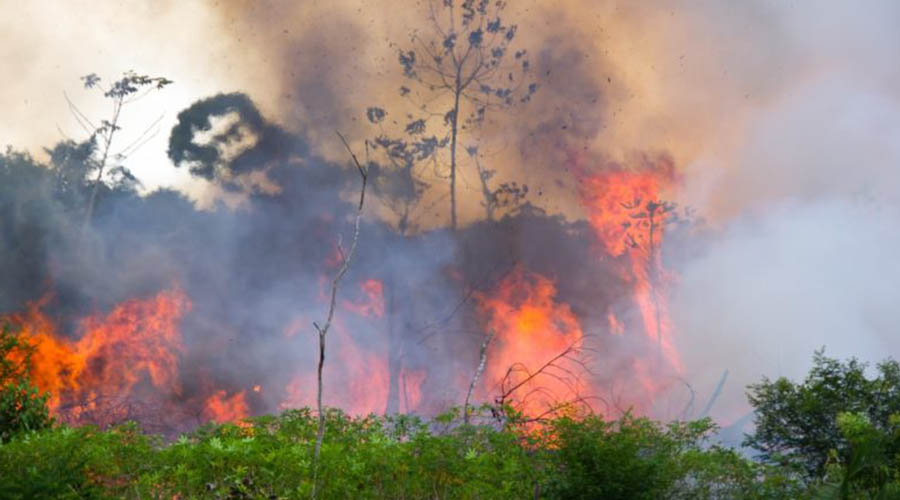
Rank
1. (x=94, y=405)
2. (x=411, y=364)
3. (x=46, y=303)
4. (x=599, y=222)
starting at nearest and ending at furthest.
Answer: (x=94, y=405) < (x=46, y=303) < (x=411, y=364) < (x=599, y=222)

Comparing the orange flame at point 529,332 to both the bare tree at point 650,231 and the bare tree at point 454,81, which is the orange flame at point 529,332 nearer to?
the bare tree at point 454,81

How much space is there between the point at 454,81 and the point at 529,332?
10.1 metres

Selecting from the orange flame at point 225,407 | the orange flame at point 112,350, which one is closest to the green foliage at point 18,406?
the orange flame at point 112,350

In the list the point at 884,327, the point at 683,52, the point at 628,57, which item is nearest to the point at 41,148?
the point at 628,57

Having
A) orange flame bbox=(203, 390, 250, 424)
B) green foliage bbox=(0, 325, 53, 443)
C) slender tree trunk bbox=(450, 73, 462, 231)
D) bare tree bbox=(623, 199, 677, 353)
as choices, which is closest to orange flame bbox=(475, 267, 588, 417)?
slender tree trunk bbox=(450, 73, 462, 231)

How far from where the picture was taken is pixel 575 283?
3020 cm

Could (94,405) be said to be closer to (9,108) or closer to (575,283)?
(9,108)

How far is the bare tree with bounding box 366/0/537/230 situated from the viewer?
3130cm

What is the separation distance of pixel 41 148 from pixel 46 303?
609 centimetres

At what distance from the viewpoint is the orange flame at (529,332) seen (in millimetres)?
28812

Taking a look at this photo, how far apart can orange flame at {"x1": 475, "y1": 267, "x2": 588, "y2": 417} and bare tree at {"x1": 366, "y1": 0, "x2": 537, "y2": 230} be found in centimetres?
339

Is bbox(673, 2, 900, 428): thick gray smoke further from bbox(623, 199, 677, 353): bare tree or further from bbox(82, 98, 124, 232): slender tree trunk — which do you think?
bbox(82, 98, 124, 232): slender tree trunk

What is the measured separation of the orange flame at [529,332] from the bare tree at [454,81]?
11.1ft

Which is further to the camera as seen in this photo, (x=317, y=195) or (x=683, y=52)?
(x=683, y=52)
